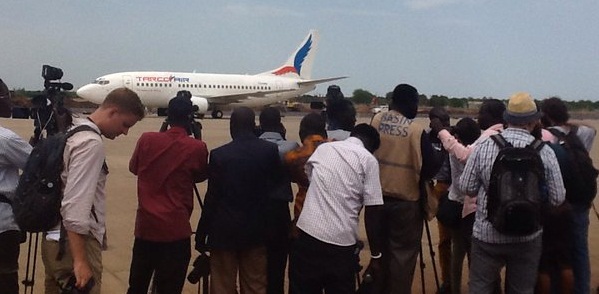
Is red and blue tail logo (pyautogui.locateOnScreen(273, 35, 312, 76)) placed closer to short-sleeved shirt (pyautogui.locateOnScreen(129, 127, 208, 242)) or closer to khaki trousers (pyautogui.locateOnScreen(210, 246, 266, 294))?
khaki trousers (pyautogui.locateOnScreen(210, 246, 266, 294))

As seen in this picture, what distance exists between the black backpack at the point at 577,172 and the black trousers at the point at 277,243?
2.03 m

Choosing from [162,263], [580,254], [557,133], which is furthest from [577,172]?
[162,263]

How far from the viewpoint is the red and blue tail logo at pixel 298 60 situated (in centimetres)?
5112

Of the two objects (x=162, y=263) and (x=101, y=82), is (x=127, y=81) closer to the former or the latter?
(x=101, y=82)

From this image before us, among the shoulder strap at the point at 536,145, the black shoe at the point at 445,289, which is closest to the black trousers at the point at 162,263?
the shoulder strap at the point at 536,145

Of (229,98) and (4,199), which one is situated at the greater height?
(4,199)

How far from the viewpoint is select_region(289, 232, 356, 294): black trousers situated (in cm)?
432

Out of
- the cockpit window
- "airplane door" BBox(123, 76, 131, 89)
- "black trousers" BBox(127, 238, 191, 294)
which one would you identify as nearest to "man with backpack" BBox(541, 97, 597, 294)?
"black trousers" BBox(127, 238, 191, 294)

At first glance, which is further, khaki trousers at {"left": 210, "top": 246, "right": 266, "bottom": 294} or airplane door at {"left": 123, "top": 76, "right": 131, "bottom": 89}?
airplane door at {"left": 123, "top": 76, "right": 131, "bottom": 89}

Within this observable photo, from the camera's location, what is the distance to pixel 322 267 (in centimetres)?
434

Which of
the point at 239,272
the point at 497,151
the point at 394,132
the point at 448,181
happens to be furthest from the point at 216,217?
the point at 448,181

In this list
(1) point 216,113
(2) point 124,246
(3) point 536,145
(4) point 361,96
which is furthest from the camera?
(4) point 361,96

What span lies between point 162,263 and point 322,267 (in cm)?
117

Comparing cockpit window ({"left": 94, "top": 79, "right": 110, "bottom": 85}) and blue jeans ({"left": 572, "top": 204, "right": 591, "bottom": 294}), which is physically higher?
cockpit window ({"left": 94, "top": 79, "right": 110, "bottom": 85})
